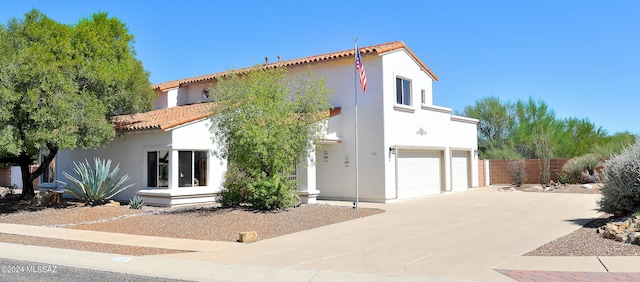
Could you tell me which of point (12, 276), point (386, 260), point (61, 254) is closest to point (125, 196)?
point (61, 254)

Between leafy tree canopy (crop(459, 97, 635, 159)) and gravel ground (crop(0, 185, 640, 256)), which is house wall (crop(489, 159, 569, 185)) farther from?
gravel ground (crop(0, 185, 640, 256))

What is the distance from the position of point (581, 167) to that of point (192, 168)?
2016 cm

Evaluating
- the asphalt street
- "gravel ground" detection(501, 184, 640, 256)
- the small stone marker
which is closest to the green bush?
the small stone marker

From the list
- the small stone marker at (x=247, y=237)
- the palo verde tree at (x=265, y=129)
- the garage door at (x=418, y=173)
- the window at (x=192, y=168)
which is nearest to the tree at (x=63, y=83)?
the window at (x=192, y=168)

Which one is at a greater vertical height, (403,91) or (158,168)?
(403,91)

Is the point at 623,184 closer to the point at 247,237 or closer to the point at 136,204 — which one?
the point at 247,237

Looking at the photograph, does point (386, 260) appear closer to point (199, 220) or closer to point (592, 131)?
point (199, 220)

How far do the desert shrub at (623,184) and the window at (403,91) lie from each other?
9801mm

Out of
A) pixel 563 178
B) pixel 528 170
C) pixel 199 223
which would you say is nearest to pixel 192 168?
pixel 199 223

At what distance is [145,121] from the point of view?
794 inches

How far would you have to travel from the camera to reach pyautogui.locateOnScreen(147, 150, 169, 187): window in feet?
60.3

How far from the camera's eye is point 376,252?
10.1m

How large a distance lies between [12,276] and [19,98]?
9.38 meters

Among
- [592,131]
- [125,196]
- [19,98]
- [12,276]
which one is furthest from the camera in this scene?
[592,131]
